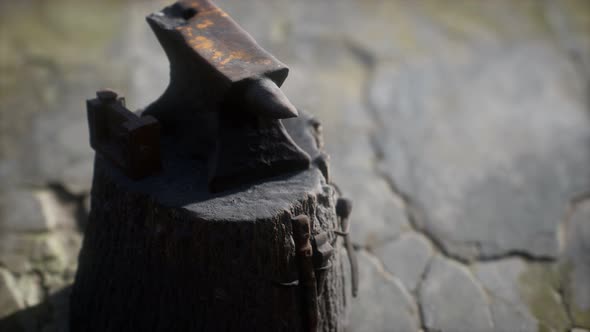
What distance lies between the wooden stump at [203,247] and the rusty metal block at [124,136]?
0.15ft

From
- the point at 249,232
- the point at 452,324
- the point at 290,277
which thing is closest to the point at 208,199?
the point at 249,232

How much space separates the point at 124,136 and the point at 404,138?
A: 8.60 ft

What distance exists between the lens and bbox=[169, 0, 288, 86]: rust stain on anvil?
209cm

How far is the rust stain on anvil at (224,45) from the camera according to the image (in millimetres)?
2092

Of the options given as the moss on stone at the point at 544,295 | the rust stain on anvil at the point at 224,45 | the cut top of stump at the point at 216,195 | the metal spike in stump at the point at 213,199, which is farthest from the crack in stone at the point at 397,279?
the rust stain on anvil at the point at 224,45

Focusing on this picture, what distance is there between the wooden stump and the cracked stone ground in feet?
2.55

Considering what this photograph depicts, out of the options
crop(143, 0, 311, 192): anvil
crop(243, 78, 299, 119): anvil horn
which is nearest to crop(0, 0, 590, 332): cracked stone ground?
crop(143, 0, 311, 192): anvil

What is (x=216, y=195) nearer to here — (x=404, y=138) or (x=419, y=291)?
(x=419, y=291)

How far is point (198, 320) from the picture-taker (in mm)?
2199

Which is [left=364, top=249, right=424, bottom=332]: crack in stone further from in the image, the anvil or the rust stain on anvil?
the rust stain on anvil

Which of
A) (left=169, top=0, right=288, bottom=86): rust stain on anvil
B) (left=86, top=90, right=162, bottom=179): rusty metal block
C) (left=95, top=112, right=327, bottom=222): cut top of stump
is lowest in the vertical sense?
(left=95, top=112, right=327, bottom=222): cut top of stump

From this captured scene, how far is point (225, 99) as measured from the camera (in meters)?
2.12

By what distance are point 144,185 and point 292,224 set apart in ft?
1.81

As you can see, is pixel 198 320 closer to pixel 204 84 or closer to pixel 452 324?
pixel 204 84
